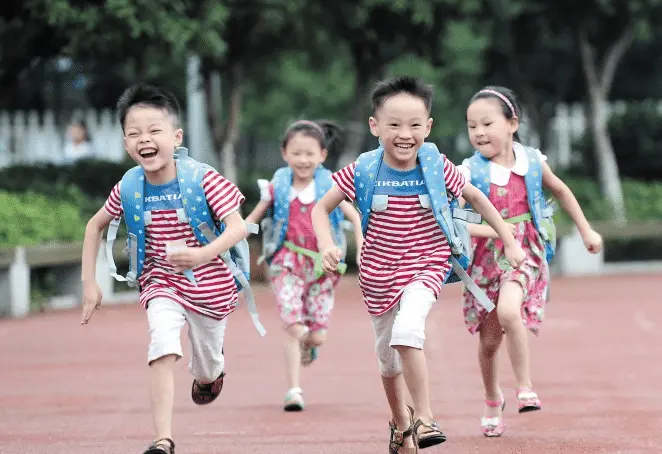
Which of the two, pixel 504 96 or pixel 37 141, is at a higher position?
pixel 37 141

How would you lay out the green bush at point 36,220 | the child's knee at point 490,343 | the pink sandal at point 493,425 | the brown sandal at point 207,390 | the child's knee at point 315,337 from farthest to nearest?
the green bush at point 36,220, the child's knee at point 315,337, the child's knee at point 490,343, the pink sandal at point 493,425, the brown sandal at point 207,390

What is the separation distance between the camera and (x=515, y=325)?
7289mm

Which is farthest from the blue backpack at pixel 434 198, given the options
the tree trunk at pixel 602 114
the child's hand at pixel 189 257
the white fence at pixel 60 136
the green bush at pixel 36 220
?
the white fence at pixel 60 136

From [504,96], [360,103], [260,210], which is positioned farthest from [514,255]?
[360,103]

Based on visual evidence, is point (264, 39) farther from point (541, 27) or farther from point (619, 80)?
point (619, 80)

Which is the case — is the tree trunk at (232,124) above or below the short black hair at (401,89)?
above

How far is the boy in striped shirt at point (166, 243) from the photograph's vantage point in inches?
244

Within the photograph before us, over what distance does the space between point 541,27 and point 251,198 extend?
556cm

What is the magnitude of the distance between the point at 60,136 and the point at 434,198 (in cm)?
1813

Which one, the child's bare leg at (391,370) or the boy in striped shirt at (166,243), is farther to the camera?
the child's bare leg at (391,370)

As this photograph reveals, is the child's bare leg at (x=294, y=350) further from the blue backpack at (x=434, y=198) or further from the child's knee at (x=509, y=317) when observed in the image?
the blue backpack at (x=434, y=198)

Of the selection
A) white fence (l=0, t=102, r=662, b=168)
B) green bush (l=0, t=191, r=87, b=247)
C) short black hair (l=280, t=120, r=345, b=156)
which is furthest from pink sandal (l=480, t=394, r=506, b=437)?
white fence (l=0, t=102, r=662, b=168)

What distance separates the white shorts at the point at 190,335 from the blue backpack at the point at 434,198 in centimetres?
84

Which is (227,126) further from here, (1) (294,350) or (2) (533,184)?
(2) (533,184)
